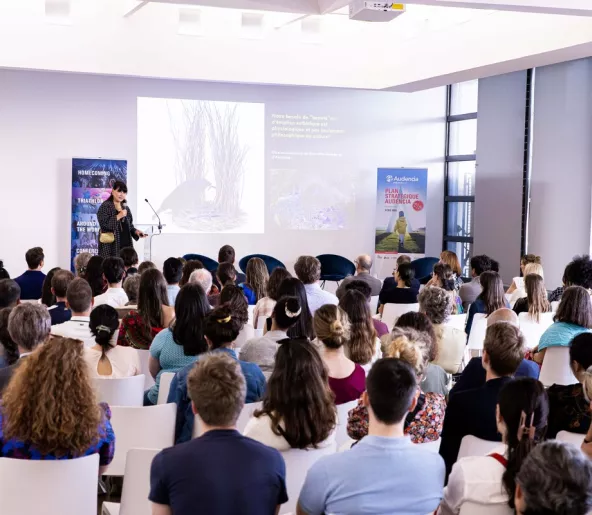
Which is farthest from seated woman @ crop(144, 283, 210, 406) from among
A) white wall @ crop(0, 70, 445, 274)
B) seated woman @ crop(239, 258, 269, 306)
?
white wall @ crop(0, 70, 445, 274)

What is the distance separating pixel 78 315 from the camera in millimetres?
5141

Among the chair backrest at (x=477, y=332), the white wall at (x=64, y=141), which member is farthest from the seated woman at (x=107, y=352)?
the white wall at (x=64, y=141)

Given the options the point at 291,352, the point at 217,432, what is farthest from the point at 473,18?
the point at 217,432

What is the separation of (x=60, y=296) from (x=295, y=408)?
343 cm

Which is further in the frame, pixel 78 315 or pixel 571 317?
pixel 78 315

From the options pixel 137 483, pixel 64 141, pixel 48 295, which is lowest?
pixel 137 483

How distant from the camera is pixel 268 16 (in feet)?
38.8

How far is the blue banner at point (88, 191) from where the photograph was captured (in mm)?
11875

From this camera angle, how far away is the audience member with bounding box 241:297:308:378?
4316mm

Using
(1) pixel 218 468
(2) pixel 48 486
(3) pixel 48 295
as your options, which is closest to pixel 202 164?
(3) pixel 48 295

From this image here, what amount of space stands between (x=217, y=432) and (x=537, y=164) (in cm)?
1047

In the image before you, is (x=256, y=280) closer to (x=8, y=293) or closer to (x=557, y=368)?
(x=8, y=293)

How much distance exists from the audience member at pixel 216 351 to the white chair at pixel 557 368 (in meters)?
2.01

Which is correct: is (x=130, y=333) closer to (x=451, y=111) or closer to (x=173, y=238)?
(x=173, y=238)
